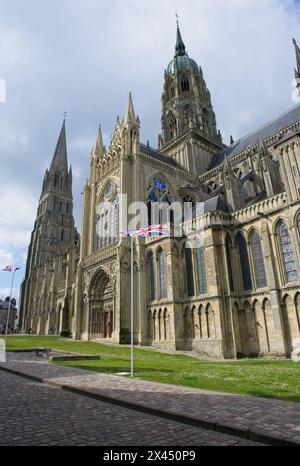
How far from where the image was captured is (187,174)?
44000 mm

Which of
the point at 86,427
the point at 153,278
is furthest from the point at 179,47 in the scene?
the point at 86,427

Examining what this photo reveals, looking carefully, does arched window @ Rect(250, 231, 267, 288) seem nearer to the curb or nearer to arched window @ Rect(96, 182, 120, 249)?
arched window @ Rect(96, 182, 120, 249)

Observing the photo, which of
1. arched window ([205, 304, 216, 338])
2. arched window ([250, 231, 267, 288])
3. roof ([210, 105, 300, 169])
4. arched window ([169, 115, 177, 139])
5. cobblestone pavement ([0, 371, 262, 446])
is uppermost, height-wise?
arched window ([169, 115, 177, 139])

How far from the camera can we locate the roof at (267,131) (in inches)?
1542

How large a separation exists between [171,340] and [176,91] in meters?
46.2

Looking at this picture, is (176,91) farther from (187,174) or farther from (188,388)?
(188,388)

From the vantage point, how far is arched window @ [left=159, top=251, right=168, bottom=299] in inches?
1161

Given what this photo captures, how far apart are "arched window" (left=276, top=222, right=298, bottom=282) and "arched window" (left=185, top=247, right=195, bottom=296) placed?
8045 millimetres

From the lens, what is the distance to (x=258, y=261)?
80.6ft

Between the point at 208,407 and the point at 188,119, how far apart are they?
51.3 metres

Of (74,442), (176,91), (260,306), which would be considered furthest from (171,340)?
(176,91)

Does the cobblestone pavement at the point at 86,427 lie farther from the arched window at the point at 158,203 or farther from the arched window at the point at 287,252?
the arched window at the point at 158,203

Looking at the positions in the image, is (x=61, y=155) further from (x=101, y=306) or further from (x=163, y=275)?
(x=163, y=275)

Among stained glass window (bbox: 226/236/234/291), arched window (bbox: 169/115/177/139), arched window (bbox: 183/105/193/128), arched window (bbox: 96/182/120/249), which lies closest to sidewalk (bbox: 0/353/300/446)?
stained glass window (bbox: 226/236/234/291)
